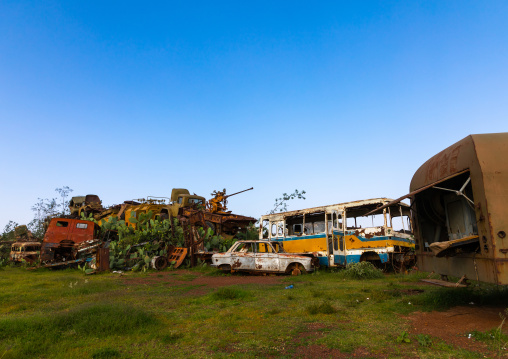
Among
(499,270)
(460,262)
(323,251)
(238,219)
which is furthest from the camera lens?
(238,219)

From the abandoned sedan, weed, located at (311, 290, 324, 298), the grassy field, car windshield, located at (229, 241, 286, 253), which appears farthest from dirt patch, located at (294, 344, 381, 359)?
car windshield, located at (229, 241, 286, 253)

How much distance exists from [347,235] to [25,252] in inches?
722

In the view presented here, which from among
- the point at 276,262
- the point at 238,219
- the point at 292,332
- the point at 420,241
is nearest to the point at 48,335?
the point at 292,332

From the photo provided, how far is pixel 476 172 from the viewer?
504 centimetres

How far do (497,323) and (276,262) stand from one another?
341 inches

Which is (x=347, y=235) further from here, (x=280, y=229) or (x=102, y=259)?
(x=102, y=259)

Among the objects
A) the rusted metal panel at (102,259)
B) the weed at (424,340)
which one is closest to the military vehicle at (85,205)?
the rusted metal panel at (102,259)

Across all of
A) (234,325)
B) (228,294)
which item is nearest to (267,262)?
(228,294)

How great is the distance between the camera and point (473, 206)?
566 centimetres

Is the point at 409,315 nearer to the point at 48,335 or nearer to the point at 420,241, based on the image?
the point at 420,241

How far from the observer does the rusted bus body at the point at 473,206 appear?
186 inches

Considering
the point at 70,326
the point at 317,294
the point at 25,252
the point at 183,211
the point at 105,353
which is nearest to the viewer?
the point at 105,353

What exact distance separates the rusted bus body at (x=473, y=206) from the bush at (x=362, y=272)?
4255 mm

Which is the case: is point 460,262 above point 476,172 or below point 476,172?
below
